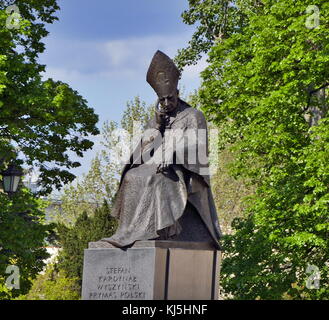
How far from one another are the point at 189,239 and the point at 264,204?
10432mm

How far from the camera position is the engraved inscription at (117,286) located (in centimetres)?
903

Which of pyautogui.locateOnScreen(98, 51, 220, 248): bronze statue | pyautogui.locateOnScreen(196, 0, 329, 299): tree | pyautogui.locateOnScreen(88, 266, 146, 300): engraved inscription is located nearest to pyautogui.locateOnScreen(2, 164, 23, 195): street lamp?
pyautogui.locateOnScreen(98, 51, 220, 248): bronze statue

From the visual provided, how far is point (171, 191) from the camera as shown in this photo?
9.59 metres

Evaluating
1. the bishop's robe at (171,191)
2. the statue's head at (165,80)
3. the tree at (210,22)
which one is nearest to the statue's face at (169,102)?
the statue's head at (165,80)

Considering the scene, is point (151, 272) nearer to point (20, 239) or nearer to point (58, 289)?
point (20, 239)

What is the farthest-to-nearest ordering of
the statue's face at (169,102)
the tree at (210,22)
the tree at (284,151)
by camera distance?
the tree at (210,22) → the tree at (284,151) → the statue's face at (169,102)

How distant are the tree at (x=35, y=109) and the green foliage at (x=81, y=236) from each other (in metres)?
5.26

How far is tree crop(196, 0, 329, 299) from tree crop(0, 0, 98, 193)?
176 inches

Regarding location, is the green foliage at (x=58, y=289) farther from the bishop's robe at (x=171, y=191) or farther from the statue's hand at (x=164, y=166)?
the statue's hand at (x=164, y=166)

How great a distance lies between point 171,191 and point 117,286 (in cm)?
131

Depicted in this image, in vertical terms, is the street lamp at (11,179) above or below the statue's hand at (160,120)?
above

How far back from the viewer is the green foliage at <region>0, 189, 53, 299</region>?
63.7 ft
